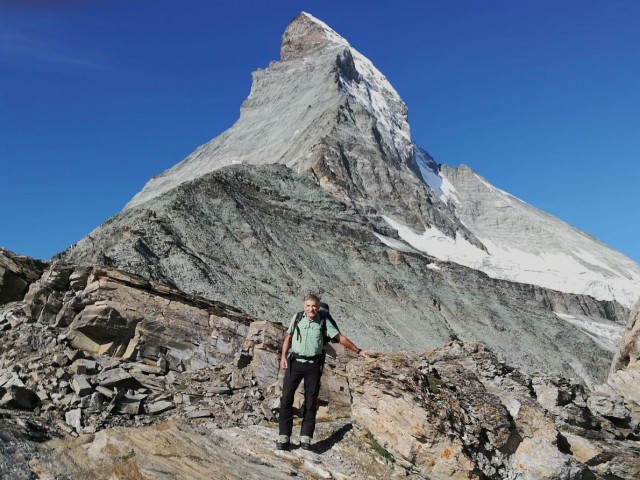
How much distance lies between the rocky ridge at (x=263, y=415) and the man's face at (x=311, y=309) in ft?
5.71

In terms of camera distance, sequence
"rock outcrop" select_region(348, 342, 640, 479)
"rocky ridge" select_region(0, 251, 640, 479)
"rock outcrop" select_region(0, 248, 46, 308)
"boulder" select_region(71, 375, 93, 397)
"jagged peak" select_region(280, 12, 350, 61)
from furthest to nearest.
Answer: "jagged peak" select_region(280, 12, 350, 61), "rock outcrop" select_region(0, 248, 46, 308), "boulder" select_region(71, 375, 93, 397), "rock outcrop" select_region(348, 342, 640, 479), "rocky ridge" select_region(0, 251, 640, 479)

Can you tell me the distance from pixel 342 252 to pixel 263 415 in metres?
40.9

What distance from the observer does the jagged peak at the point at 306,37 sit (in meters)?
154

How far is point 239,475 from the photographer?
7.71 meters

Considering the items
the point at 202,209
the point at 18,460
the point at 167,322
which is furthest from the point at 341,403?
the point at 202,209

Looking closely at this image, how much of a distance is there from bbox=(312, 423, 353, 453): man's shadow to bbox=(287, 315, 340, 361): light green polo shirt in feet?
4.38

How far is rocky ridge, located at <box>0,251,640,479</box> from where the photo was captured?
7.98m

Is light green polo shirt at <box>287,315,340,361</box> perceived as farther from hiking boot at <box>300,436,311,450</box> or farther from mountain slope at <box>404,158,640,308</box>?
mountain slope at <box>404,158,640,308</box>

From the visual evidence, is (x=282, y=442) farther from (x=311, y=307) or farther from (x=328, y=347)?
(x=328, y=347)

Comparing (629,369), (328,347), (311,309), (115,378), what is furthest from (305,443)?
(629,369)

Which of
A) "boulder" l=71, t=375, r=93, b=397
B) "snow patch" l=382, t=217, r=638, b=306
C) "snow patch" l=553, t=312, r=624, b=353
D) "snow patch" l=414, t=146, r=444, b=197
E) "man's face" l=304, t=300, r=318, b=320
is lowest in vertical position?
"boulder" l=71, t=375, r=93, b=397

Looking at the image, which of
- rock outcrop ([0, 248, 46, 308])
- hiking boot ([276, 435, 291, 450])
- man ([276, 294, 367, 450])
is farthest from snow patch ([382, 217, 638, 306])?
hiking boot ([276, 435, 291, 450])

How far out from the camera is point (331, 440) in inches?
375

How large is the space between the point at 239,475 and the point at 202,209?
40.3m
